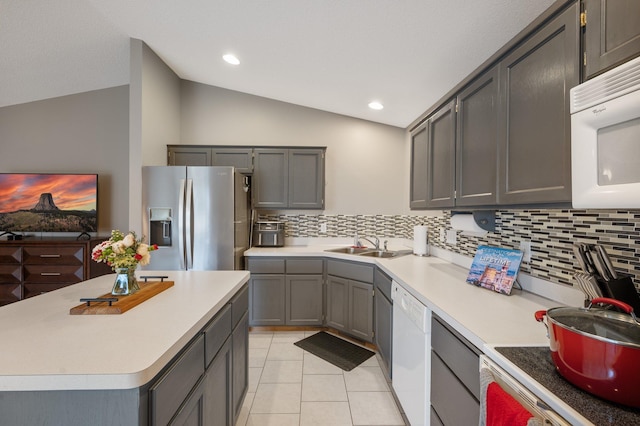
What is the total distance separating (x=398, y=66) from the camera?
2068mm

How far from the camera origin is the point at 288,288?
2939mm

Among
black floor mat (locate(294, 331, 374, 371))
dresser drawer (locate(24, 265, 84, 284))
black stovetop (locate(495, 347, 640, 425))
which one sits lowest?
black floor mat (locate(294, 331, 374, 371))

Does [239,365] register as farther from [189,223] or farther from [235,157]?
[235,157]

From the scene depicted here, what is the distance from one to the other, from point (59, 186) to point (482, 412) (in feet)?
15.0

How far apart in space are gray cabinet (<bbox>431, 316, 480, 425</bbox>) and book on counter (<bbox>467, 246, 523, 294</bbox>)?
0.49 metres

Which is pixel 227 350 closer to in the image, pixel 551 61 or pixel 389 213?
pixel 551 61

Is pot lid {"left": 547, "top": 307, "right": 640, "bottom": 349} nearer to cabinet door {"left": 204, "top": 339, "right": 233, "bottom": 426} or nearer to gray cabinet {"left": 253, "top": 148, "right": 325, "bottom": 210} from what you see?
cabinet door {"left": 204, "top": 339, "right": 233, "bottom": 426}

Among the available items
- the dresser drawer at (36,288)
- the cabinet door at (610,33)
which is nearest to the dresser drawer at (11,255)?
the dresser drawer at (36,288)

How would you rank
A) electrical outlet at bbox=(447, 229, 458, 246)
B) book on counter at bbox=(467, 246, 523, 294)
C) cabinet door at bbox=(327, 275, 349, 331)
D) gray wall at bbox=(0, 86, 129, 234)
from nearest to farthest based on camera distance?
book on counter at bbox=(467, 246, 523, 294)
electrical outlet at bbox=(447, 229, 458, 246)
cabinet door at bbox=(327, 275, 349, 331)
gray wall at bbox=(0, 86, 129, 234)

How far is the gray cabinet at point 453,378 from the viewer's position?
1016 mm

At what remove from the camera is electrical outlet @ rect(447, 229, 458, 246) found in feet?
7.68

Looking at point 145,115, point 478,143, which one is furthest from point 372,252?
point 145,115

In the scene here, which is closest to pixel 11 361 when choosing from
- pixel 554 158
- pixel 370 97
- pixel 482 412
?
pixel 482 412

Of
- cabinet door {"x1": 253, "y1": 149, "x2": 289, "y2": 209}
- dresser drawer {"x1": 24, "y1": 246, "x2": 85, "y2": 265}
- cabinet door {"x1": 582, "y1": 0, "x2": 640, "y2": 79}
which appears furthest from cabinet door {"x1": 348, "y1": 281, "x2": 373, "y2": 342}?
dresser drawer {"x1": 24, "y1": 246, "x2": 85, "y2": 265}
